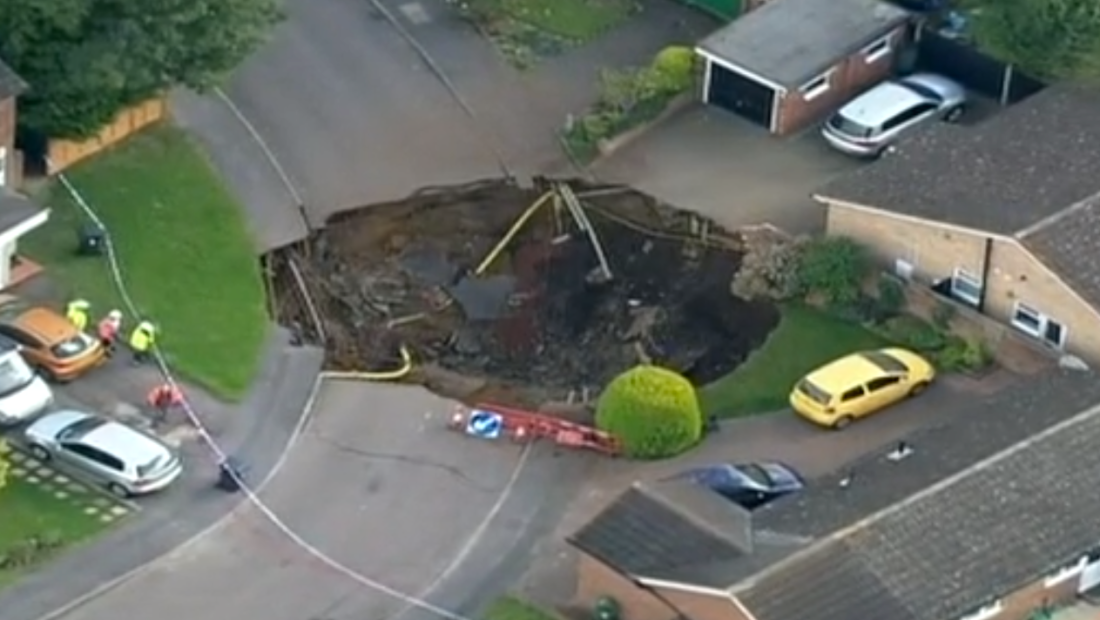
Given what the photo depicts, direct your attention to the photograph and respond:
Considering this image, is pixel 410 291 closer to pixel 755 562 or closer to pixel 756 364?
pixel 756 364

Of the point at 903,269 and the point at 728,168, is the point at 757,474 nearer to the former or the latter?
the point at 903,269

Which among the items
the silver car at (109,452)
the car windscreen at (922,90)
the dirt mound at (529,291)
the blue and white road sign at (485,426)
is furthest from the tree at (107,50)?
the car windscreen at (922,90)

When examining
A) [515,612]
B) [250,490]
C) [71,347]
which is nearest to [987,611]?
[515,612]

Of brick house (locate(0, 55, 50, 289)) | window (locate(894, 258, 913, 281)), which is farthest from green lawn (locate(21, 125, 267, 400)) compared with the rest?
window (locate(894, 258, 913, 281))

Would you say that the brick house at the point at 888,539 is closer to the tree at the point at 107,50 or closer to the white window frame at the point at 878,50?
the white window frame at the point at 878,50

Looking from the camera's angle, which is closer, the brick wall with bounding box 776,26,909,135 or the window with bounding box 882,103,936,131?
the window with bounding box 882,103,936,131

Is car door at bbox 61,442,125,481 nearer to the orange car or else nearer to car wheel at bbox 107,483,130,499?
car wheel at bbox 107,483,130,499
